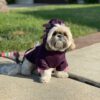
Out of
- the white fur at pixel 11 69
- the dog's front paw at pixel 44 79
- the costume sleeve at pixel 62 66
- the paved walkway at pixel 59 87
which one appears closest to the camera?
the paved walkway at pixel 59 87

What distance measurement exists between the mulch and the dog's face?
2573 millimetres

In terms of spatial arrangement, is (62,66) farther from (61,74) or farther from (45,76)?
(45,76)

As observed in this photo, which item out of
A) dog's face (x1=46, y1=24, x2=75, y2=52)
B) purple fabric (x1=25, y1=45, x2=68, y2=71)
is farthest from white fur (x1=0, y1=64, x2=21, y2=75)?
dog's face (x1=46, y1=24, x2=75, y2=52)

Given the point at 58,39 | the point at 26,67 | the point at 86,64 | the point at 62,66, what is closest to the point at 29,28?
the point at 86,64

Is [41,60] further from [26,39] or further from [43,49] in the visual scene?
[26,39]

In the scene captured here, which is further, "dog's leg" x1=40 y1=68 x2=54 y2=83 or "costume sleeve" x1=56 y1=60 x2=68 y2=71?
"costume sleeve" x1=56 y1=60 x2=68 y2=71

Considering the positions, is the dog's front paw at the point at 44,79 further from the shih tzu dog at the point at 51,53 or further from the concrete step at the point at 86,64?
the concrete step at the point at 86,64

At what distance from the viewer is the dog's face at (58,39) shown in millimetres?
5840

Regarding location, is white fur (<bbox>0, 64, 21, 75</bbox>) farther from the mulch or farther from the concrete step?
the mulch

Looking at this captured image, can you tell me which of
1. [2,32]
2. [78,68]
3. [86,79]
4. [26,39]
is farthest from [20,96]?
[2,32]

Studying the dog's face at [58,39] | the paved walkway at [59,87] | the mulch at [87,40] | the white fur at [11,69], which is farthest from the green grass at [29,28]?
the dog's face at [58,39]

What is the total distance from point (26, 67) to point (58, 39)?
77 centimetres

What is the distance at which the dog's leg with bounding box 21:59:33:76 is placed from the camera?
6301 mm

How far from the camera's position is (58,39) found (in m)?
5.83
